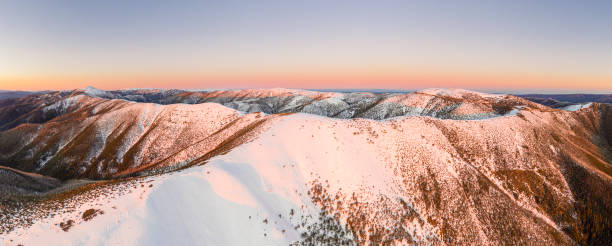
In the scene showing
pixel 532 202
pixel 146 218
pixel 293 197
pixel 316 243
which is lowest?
pixel 532 202

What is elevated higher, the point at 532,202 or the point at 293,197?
the point at 293,197

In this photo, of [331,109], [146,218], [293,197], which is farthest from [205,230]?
[331,109]

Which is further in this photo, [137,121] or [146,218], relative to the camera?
[137,121]

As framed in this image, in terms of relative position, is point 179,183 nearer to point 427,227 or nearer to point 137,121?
point 427,227

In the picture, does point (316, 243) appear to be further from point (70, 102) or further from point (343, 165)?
point (70, 102)

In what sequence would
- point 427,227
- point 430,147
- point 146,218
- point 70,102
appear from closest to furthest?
point 146,218
point 427,227
point 430,147
point 70,102

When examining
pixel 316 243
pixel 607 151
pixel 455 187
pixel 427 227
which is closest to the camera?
pixel 316 243
